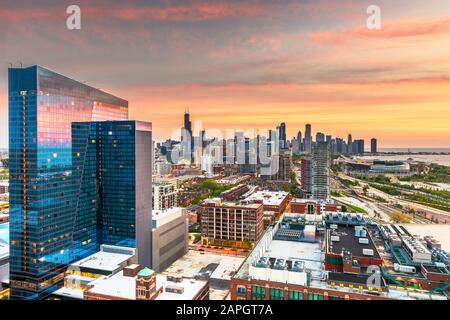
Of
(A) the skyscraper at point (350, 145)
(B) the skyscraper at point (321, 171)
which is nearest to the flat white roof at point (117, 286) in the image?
(B) the skyscraper at point (321, 171)

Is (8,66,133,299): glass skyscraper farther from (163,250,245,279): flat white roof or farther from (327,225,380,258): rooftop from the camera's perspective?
(327,225,380,258): rooftop

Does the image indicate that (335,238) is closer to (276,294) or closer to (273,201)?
(276,294)

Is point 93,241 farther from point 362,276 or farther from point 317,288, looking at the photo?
point 362,276

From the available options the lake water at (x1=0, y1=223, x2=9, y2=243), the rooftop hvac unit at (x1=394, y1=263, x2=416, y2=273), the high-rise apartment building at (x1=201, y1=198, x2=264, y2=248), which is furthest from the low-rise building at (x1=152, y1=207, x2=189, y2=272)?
the rooftop hvac unit at (x1=394, y1=263, x2=416, y2=273)

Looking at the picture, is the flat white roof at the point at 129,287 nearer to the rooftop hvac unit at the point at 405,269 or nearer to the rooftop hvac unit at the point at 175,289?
the rooftop hvac unit at the point at 175,289
